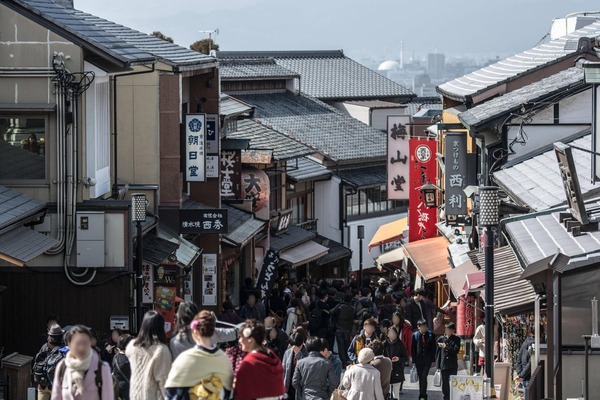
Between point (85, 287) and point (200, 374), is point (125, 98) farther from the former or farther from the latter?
point (200, 374)

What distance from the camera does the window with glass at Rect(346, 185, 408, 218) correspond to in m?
51.8

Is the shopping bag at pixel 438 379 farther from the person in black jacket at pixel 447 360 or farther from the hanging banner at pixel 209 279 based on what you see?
the hanging banner at pixel 209 279

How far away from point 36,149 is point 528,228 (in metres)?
7.86

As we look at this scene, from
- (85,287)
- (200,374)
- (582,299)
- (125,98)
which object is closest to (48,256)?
(85,287)

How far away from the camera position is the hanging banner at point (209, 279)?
93.5 ft

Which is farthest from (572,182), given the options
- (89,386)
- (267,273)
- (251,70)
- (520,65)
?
(251,70)

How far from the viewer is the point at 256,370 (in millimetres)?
10109

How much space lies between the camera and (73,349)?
10156 millimetres

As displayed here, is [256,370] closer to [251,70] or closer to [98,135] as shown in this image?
[98,135]

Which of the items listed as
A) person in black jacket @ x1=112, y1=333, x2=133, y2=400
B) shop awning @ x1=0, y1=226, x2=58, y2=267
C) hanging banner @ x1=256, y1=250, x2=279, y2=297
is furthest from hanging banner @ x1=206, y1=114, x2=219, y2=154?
person in black jacket @ x1=112, y1=333, x2=133, y2=400

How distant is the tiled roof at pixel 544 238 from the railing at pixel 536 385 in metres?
1.24

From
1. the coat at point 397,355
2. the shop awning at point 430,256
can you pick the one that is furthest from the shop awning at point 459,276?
the shop awning at point 430,256

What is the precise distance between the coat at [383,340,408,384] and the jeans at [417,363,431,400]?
0.98 metres

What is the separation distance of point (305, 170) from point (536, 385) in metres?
31.4
